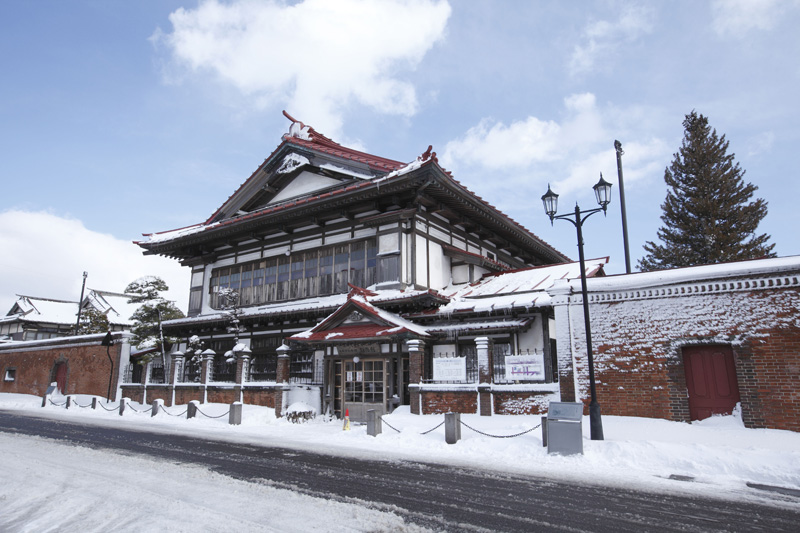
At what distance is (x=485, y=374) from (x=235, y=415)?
8.72 m

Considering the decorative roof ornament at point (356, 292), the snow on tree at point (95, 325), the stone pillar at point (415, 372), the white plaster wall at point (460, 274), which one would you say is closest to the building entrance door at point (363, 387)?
the stone pillar at point (415, 372)

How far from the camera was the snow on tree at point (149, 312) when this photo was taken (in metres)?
25.0

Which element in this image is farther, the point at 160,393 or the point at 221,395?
the point at 160,393

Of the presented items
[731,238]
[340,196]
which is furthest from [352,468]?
[731,238]

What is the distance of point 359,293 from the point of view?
18188 millimetres

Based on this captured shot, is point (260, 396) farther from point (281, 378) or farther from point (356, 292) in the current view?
point (356, 292)

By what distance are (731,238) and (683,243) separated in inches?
111

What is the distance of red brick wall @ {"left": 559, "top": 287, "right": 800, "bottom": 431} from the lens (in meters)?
10.9

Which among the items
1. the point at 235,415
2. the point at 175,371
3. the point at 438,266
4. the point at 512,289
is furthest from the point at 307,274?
the point at 512,289

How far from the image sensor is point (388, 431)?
556 inches

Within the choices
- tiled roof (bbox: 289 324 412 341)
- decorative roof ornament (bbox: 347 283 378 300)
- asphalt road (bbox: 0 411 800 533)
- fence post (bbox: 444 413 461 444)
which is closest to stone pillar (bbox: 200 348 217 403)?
tiled roof (bbox: 289 324 412 341)

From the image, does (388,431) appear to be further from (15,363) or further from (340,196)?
(15,363)

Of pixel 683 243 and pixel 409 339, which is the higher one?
pixel 683 243

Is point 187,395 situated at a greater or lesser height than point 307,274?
lesser
